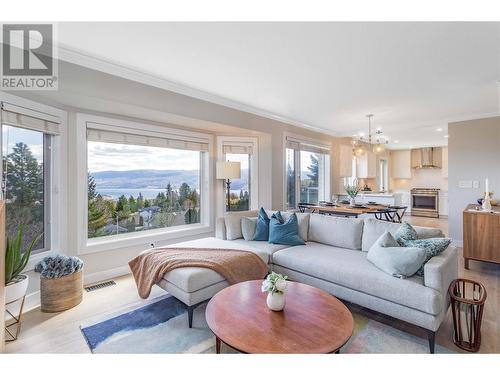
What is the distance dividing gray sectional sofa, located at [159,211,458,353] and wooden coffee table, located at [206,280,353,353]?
1.62 ft

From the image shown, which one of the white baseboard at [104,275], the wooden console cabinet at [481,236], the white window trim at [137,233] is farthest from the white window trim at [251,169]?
the wooden console cabinet at [481,236]

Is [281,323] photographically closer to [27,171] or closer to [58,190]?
[58,190]

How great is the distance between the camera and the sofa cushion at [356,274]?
1.93m

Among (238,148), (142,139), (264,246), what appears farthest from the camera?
(238,148)

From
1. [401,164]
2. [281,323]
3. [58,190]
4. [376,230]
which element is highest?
[401,164]

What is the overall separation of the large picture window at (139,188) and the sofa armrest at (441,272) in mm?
3417

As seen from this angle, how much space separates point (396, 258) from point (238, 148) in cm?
312

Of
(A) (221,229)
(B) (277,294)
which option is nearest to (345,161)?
(A) (221,229)

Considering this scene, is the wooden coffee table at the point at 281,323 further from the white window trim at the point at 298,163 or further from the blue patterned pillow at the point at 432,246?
the white window trim at the point at 298,163

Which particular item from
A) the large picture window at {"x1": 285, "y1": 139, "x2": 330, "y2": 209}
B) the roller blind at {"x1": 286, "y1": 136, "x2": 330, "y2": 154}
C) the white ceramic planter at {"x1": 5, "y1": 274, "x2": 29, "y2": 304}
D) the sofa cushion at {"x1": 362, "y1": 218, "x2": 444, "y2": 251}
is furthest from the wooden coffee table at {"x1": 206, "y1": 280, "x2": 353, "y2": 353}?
the roller blind at {"x1": 286, "y1": 136, "x2": 330, "y2": 154}

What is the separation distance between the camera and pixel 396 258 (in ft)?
7.02

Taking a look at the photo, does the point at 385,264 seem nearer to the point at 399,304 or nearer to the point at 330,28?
the point at 399,304

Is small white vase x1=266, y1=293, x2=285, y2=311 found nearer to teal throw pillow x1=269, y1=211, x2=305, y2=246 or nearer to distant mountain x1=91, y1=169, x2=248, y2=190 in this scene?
teal throw pillow x1=269, y1=211, x2=305, y2=246

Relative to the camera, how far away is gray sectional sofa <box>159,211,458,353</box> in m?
1.95
